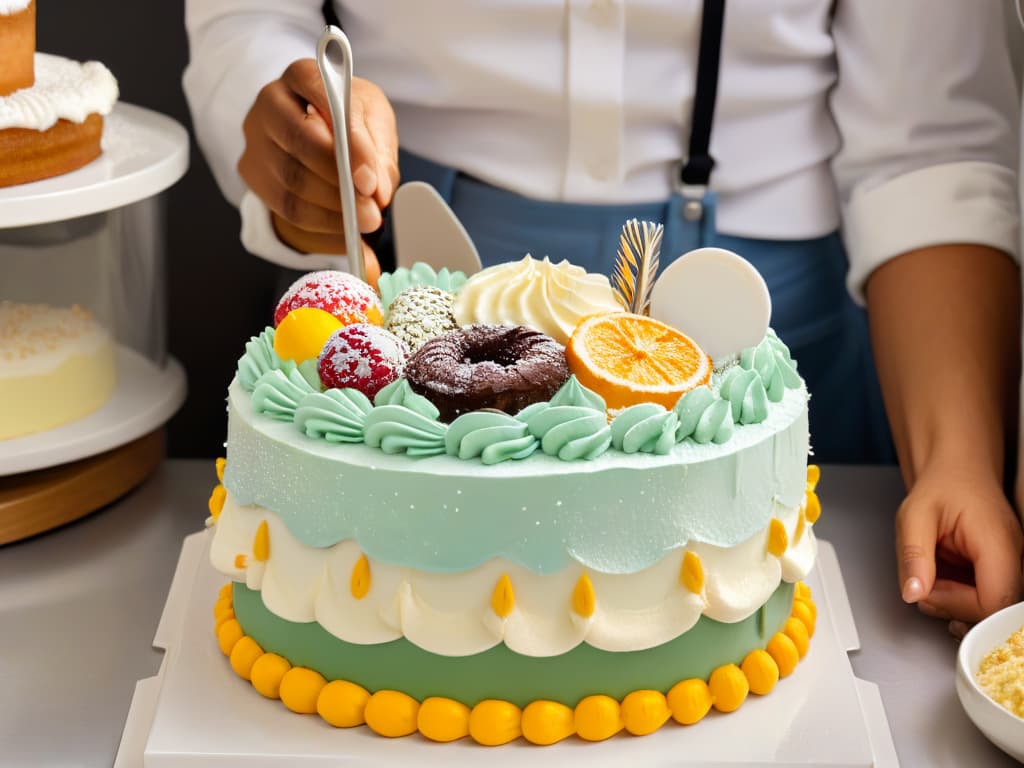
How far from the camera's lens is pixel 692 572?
2.94 ft

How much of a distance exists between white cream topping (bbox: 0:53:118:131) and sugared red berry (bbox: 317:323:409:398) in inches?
17.8

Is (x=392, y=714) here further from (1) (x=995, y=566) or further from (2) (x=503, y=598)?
(1) (x=995, y=566)

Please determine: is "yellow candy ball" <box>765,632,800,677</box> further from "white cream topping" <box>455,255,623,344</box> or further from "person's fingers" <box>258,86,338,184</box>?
"person's fingers" <box>258,86,338,184</box>

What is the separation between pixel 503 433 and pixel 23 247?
704 millimetres

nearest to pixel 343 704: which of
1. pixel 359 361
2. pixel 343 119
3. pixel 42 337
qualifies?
pixel 359 361

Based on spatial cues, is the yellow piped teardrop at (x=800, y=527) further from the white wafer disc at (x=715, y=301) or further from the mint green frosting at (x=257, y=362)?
the mint green frosting at (x=257, y=362)

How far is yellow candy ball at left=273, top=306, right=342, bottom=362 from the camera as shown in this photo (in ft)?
3.26

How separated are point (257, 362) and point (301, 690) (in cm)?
26

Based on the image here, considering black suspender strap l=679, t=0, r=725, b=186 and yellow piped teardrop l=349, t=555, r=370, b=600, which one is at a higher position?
black suspender strap l=679, t=0, r=725, b=186

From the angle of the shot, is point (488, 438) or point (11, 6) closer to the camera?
point (488, 438)

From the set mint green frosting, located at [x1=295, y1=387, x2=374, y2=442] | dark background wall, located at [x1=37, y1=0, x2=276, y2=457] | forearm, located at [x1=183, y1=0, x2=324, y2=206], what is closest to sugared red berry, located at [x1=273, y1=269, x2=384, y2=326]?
mint green frosting, located at [x1=295, y1=387, x2=374, y2=442]

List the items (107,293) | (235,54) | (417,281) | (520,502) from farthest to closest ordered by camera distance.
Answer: (235,54), (107,293), (417,281), (520,502)

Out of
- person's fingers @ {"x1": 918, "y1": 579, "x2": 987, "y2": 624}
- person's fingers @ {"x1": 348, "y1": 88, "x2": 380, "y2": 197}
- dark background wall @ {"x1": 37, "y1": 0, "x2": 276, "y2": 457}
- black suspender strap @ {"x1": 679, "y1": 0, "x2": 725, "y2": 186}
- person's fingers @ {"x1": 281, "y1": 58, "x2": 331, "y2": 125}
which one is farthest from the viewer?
dark background wall @ {"x1": 37, "y1": 0, "x2": 276, "y2": 457}

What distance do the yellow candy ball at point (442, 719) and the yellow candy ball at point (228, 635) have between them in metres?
0.19
